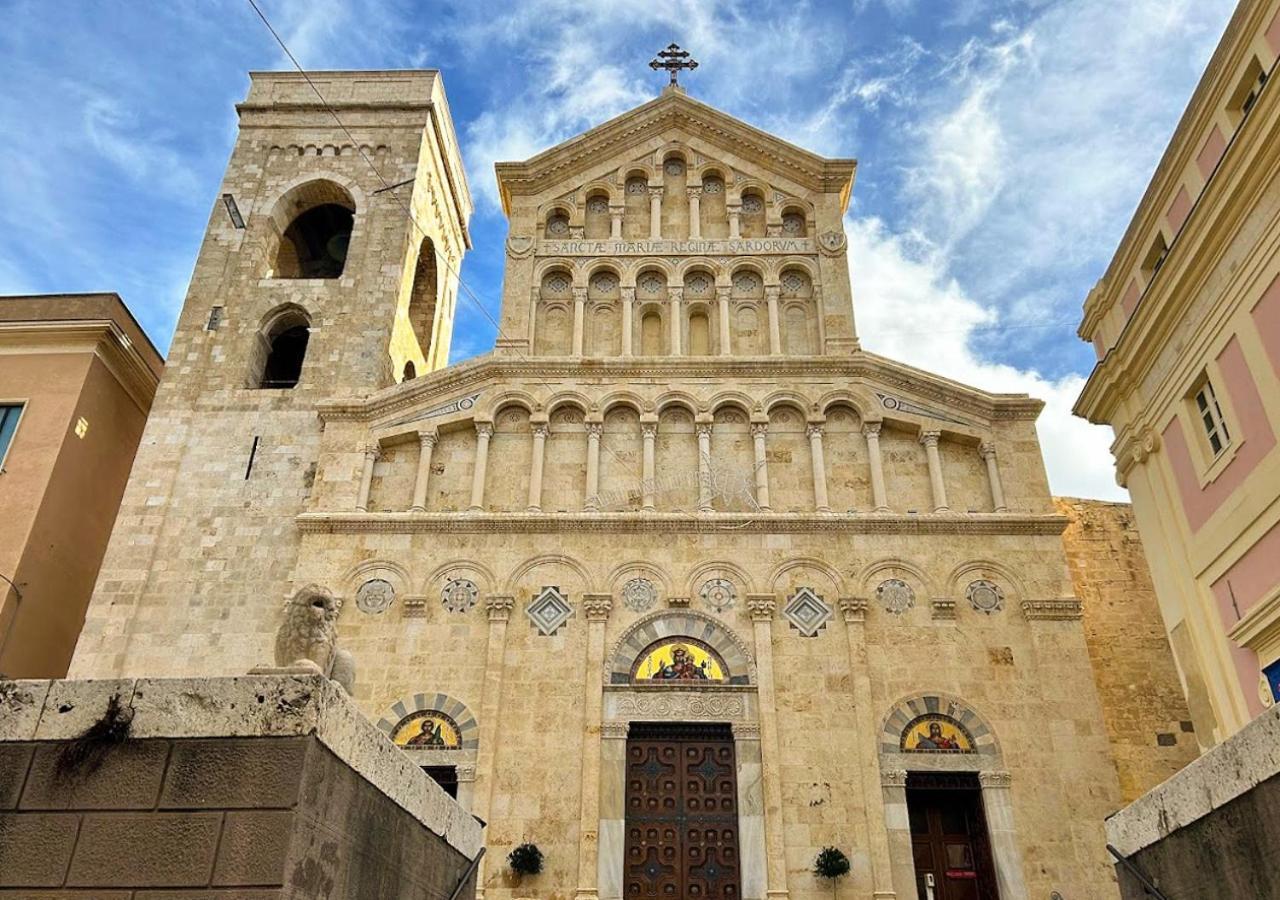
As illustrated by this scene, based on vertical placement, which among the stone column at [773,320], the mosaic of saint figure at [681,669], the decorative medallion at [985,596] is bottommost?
the mosaic of saint figure at [681,669]

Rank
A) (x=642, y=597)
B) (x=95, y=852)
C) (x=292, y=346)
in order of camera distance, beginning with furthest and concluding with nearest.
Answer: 1. (x=292, y=346)
2. (x=642, y=597)
3. (x=95, y=852)

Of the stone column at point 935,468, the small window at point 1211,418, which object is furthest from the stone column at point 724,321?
the small window at point 1211,418

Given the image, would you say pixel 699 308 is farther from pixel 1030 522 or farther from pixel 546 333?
pixel 1030 522

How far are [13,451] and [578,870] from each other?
45.8ft

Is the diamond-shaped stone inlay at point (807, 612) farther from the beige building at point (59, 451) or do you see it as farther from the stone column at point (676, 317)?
the beige building at point (59, 451)

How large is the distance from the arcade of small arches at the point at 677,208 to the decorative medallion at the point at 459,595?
889 cm

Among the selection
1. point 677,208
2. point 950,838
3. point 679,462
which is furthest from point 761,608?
point 677,208

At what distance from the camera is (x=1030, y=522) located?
18.4 m

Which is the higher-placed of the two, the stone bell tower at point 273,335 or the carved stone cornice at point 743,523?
the stone bell tower at point 273,335

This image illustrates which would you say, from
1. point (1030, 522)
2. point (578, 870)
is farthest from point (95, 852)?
point (1030, 522)

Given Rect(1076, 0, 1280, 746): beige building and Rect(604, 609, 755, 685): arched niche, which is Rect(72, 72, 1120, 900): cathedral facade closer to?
Rect(604, 609, 755, 685): arched niche

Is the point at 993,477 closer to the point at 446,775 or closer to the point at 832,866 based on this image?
the point at 832,866

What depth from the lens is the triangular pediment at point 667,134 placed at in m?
23.3

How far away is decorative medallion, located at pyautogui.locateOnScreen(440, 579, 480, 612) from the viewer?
1791 centimetres
